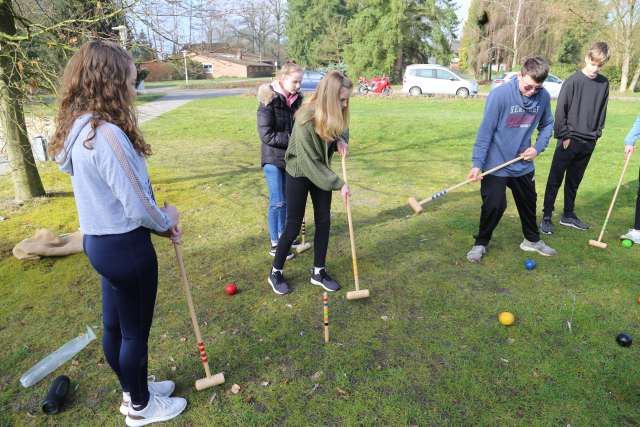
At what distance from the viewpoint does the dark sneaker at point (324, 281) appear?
4125 mm

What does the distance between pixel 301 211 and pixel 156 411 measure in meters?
1.95

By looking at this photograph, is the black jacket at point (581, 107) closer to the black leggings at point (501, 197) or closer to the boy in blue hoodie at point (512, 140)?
the boy in blue hoodie at point (512, 140)

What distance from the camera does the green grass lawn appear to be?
110 inches

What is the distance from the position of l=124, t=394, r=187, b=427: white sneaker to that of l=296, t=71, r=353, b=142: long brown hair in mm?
2209

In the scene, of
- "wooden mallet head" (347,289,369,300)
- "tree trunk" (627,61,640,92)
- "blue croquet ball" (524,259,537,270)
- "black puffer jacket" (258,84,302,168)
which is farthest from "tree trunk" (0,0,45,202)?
"tree trunk" (627,61,640,92)

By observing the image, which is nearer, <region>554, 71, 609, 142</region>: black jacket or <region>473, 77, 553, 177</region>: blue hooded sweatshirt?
<region>473, 77, 553, 177</region>: blue hooded sweatshirt

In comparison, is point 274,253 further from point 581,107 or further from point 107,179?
point 581,107

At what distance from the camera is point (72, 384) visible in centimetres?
300

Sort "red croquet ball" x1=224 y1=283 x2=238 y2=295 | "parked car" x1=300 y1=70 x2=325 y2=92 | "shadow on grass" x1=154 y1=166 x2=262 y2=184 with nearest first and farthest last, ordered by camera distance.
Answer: "red croquet ball" x1=224 y1=283 x2=238 y2=295, "shadow on grass" x1=154 y1=166 x2=262 y2=184, "parked car" x1=300 y1=70 x2=325 y2=92

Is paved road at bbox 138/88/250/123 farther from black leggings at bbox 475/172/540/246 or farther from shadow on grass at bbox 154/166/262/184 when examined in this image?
black leggings at bbox 475/172/540/246

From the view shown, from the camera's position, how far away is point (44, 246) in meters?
4.75

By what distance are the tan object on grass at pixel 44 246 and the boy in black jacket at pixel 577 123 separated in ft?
18.7

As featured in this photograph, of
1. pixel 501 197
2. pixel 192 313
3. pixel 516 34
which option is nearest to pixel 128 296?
pixel 192 313

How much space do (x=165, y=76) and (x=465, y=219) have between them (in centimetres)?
5025
